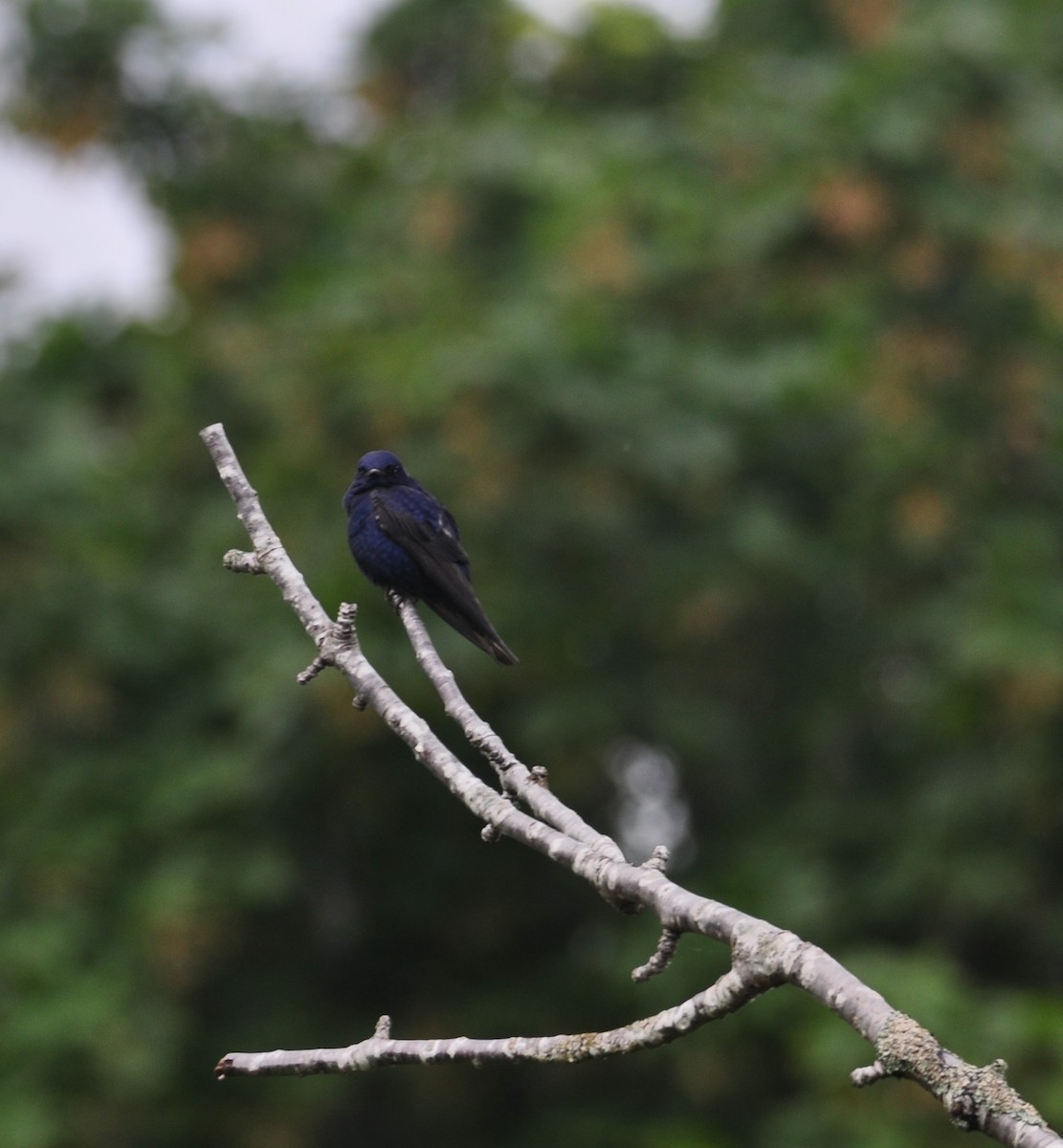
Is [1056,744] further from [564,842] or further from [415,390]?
[564,842]

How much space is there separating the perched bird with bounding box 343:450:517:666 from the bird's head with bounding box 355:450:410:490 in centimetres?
3

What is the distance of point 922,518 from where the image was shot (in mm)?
11555

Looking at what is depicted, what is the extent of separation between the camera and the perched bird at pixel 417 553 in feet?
17.9

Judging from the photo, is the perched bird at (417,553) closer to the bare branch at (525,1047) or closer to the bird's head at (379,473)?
the bird's head at (379,473)

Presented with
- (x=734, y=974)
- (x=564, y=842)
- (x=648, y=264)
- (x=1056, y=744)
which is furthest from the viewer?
(x=648, y=264)

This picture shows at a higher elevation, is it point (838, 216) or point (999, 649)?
point (838, 216)

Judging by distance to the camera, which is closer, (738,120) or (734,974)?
(734,974)

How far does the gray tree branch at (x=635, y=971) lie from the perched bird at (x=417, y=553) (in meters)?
1.84

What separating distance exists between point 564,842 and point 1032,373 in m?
9.94

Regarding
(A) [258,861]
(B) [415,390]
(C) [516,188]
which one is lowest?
(A) [258,861]

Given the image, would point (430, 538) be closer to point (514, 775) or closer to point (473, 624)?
point (473, 624)

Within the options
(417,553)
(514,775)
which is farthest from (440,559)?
(514,775)

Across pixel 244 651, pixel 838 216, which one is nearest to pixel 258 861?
pixel 244 651

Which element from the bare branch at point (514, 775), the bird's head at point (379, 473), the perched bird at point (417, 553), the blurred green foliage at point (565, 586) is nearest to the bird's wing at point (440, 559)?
the perched bird at point (417, 553)
